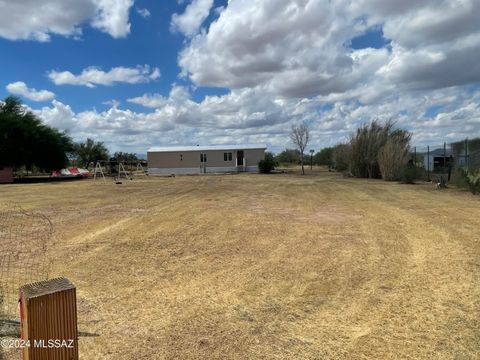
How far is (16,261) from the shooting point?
244 inches

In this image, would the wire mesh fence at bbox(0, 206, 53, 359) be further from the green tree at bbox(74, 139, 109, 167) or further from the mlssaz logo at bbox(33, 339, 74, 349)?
the green tree at bbox(74, 139, 109, 167)

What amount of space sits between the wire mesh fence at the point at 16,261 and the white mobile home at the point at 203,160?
32449mm

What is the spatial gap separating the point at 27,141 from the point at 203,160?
17.3 meters

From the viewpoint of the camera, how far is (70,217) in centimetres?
1085

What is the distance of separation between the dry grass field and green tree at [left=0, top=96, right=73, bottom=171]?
23.6 m

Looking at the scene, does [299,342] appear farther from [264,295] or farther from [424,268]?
[424,268]

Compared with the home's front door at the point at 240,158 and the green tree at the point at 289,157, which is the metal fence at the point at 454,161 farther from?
the green tree at the point at 289,157

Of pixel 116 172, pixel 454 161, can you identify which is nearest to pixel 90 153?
pixel 116 172

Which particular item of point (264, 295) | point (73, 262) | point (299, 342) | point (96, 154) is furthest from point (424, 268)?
point (96, 154)

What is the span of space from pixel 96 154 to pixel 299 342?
53.6m

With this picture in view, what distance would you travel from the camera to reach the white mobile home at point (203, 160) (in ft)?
142

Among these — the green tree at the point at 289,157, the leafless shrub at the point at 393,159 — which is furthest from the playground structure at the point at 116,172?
the green tree at the point at 289,157

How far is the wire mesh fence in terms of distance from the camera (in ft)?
12.8

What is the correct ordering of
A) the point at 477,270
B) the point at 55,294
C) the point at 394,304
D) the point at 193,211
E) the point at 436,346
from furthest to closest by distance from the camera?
1. the point at 193,211
2. the point at 477,270
3. the point at 394,304
4. the point at 436,346
5. the point at 55,294
